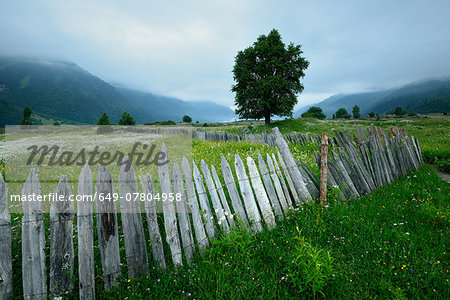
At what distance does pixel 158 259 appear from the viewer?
104 inches

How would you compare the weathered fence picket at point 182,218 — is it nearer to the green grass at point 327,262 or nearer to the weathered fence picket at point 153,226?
the green grass at point 327,262

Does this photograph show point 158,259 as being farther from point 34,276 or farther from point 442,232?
point 442,232

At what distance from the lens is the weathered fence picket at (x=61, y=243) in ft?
7.08

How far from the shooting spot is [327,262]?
254 cm

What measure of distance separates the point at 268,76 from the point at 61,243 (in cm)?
3065

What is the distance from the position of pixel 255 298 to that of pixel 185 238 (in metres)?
1.20

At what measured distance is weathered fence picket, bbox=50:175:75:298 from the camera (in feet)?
7.08

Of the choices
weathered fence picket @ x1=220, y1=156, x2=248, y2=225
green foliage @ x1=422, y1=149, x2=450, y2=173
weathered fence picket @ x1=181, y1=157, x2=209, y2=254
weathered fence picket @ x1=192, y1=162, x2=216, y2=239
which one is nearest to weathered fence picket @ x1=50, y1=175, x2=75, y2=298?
weathered fence picket @ x1=181, y1=157, x2=209, y2=254

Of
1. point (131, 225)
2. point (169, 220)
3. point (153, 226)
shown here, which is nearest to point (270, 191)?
point (169, 220)

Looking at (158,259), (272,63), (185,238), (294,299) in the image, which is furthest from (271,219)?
Answer: (272,63)

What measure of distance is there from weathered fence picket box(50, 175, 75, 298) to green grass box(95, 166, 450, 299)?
1.88ft

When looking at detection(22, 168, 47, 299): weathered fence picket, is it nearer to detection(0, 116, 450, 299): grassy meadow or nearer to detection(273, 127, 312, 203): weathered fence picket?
detection(0, 116, 450, 299): grassy meadow

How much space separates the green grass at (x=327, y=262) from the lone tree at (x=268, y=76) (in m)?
26.2

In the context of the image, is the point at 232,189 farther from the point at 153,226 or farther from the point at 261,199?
the point at 153,226
